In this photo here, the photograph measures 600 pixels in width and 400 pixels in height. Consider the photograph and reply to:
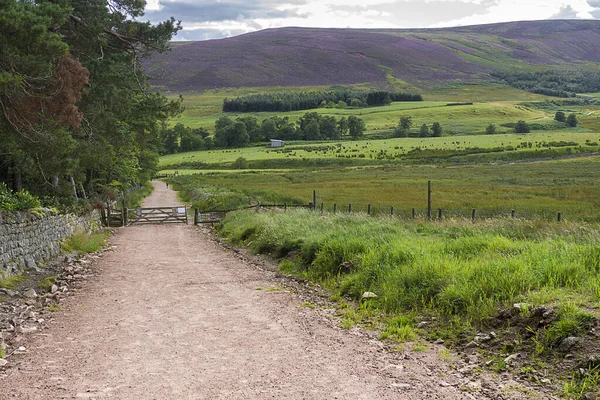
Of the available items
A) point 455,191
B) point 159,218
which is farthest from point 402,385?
point 455,191

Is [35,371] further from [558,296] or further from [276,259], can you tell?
[276,259]

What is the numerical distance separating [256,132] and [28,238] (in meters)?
144

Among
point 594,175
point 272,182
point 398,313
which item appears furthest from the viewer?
point 272,182

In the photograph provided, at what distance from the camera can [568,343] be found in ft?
24.5

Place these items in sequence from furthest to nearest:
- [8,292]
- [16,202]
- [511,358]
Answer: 1. [16,202]
2. [8,292]
3. [511,358]

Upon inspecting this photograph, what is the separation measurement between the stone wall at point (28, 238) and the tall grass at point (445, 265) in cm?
695

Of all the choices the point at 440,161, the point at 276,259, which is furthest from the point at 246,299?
the point at 440,161

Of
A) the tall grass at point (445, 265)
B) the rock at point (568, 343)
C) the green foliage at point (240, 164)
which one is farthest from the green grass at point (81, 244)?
the green foliage at point (240, 164)

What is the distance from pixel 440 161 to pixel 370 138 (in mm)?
48909

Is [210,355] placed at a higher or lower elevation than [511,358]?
lower

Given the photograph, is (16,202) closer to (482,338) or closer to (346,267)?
(346,267)

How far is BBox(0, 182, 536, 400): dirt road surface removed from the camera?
7.16m

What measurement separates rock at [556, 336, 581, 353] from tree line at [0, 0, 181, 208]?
13766mm

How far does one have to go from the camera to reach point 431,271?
35.4ft
